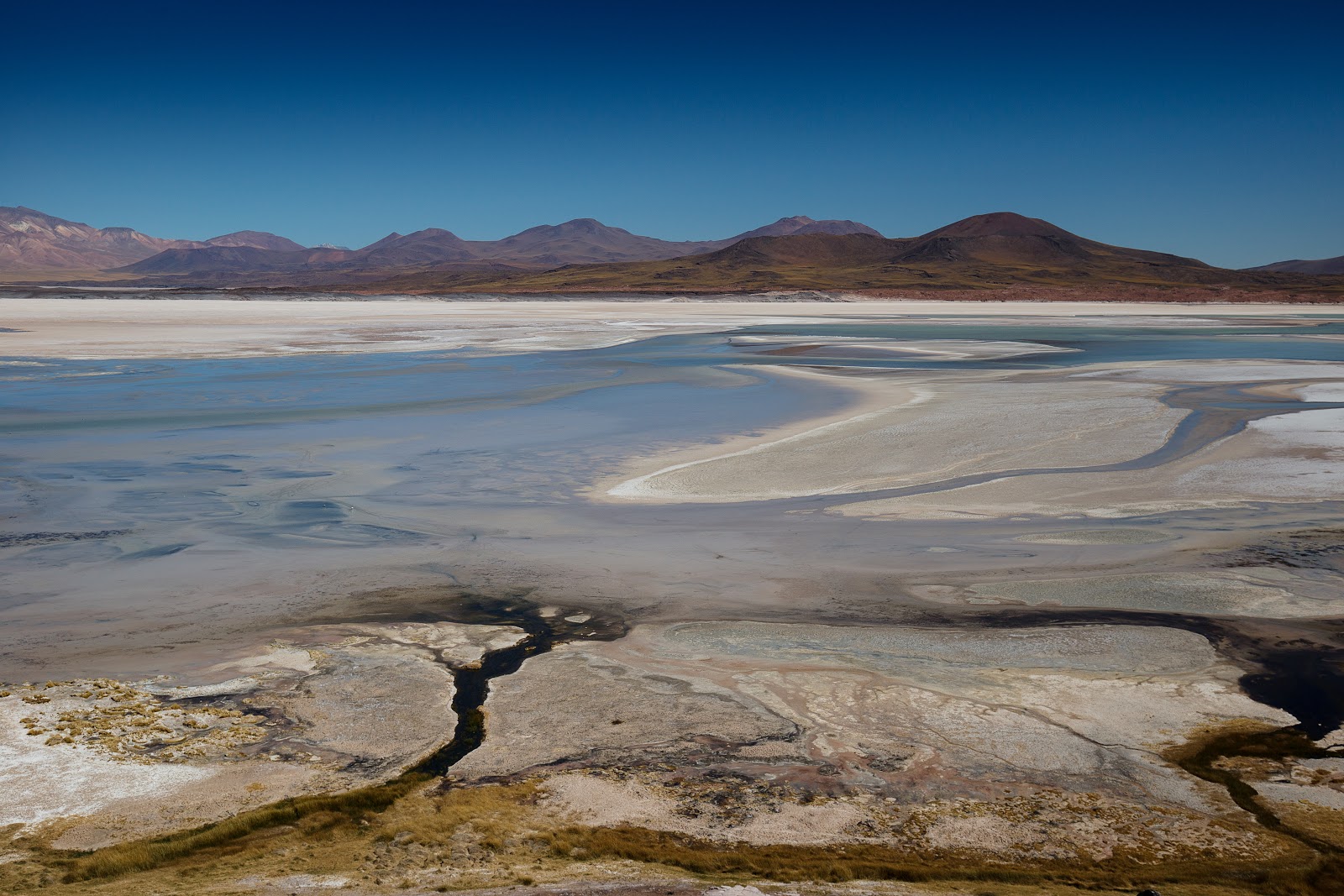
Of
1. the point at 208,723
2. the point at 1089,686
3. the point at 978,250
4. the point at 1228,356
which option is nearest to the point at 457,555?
the point at 208,723

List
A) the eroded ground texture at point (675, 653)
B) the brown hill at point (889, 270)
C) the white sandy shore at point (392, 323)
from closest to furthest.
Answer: the eroded ground texture at point (675, 653)
the white sandy shore at point (392, 323)
the brown hill at point (889, 270)

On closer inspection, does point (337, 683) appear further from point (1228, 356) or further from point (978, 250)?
point (978, 250)

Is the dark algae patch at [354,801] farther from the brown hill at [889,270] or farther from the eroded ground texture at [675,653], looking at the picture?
the brown hill at [889,270]

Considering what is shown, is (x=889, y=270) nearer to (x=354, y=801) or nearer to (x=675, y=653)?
(x=675, y=653)

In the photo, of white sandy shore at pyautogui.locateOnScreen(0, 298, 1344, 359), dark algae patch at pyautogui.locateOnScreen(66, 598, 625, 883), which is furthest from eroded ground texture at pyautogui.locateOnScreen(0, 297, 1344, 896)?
white sandy shore at pyautogui.locateOnScreen(0, 298, 1344, 359)

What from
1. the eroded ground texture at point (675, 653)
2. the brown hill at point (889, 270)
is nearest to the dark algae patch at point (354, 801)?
the eroded ground texture at point (675, 653)

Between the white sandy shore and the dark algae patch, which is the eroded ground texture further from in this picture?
the white sandy shore

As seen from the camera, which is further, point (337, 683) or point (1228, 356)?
point (1228, 356)
